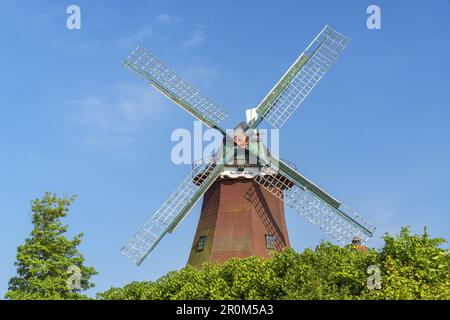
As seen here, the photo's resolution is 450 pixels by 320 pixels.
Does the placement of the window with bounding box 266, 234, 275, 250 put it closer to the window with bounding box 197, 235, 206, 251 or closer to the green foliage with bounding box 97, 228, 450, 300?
the window with bounding box 197, 235, 206, 251

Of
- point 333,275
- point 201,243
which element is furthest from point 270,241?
point 333,275

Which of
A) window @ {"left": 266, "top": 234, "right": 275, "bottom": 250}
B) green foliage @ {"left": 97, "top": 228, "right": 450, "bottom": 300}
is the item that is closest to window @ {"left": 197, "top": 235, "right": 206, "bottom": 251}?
window @ {"left": 266, "top": 234, "right": 275, "bottom": 250}

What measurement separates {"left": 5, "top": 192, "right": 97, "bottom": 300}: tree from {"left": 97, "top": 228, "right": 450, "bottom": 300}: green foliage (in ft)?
19.2

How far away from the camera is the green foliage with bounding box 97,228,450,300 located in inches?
1184

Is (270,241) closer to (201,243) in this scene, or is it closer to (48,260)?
(201,243)

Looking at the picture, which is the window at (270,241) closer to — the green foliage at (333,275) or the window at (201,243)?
the window at (201,243)

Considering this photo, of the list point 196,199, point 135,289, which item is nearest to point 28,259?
point 135,289

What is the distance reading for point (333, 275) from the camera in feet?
105

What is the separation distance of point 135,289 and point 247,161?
11.6 metres

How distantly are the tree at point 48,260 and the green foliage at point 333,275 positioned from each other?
5.85 metres

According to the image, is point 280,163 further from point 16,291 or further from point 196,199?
point 16,291

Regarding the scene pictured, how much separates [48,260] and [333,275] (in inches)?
629
